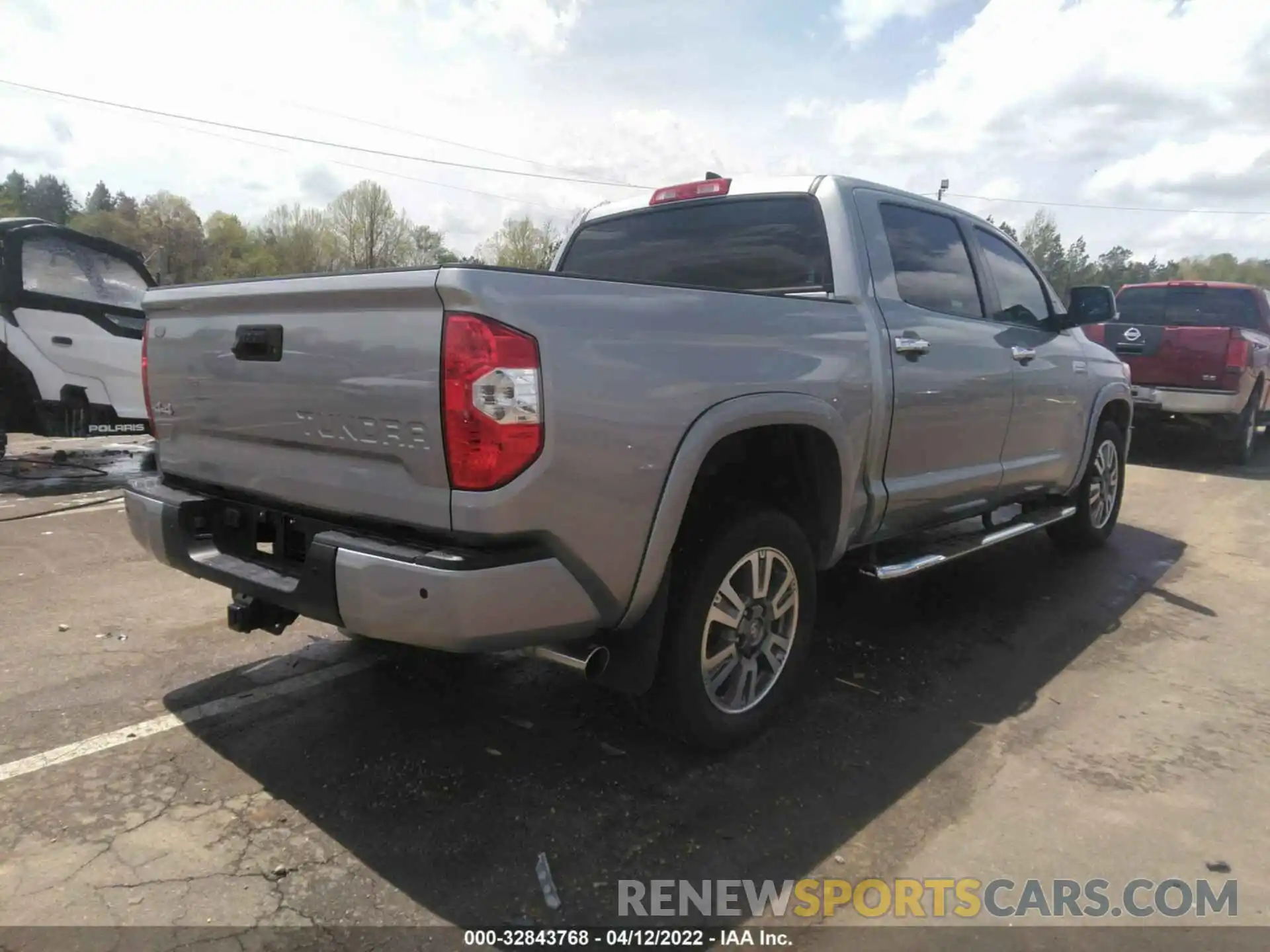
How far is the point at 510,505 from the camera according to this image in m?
2.24

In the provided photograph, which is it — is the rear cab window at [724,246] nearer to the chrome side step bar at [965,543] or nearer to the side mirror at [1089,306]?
the chrome side step bar at [965,543]

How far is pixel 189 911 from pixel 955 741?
255 centimetres

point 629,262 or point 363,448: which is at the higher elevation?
point 629,262

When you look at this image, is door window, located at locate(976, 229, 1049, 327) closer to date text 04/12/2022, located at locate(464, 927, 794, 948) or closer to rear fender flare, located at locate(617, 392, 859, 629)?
rear fender flare, located at locate(617, 392, 859, 629)

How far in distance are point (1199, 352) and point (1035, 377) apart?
623cm

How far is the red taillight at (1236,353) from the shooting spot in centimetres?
938

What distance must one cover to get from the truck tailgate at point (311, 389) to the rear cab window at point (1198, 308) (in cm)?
1089

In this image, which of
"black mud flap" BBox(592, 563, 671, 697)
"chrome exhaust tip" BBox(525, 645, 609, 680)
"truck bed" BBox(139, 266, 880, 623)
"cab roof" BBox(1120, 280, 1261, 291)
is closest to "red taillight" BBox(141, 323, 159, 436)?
"truck bed" BBox(139, 266, 880, 623)

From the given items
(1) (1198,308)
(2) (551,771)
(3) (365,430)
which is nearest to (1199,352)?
(1) (1198,308)

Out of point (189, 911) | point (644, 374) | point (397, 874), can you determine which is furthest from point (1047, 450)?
point (189, 911)

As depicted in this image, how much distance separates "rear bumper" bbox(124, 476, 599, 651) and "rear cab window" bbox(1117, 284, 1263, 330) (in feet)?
Result: 35.2

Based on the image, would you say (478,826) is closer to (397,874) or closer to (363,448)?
(397,874)

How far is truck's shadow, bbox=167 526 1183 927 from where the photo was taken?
97.0 inches

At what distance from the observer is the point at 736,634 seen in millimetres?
3082
